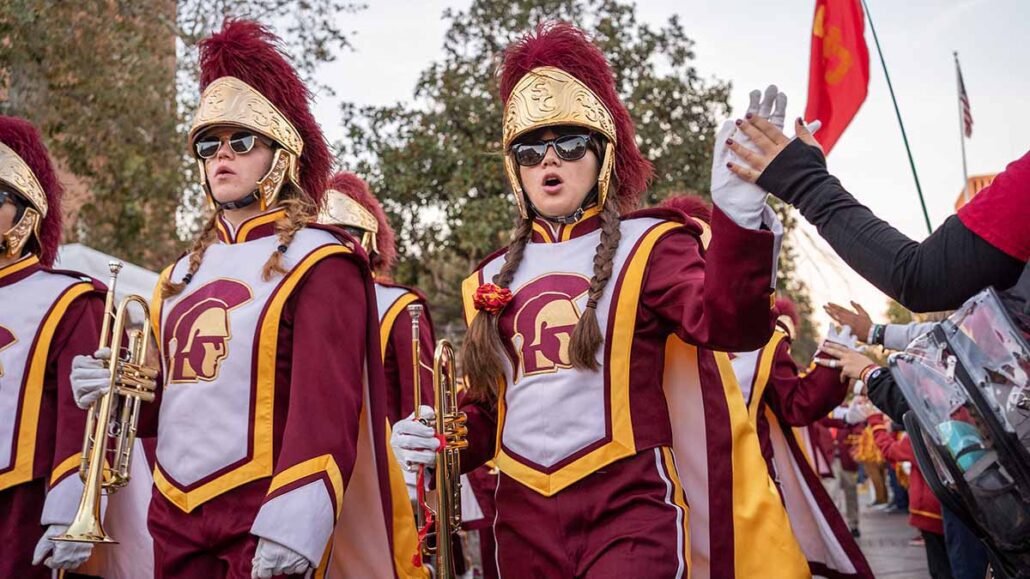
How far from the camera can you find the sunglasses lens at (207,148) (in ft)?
13.4

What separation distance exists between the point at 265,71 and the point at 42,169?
1.56 metres

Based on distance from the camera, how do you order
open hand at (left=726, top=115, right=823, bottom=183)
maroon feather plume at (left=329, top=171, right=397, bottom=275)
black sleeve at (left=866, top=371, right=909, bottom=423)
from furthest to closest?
maroon feather plume at (left=329, top=171, right=397, bottom=275)
black sleeve at (left=866, top=371, right=909, bottom=423)
open hand at (left=726, top=115, right=823, bottom=183)

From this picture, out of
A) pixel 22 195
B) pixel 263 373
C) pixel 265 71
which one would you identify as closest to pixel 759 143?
pixel 263 373

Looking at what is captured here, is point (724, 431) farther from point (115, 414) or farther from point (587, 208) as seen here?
point (115, 414)

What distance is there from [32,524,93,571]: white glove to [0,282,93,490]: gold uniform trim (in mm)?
362

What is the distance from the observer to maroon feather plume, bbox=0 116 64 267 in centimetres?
504

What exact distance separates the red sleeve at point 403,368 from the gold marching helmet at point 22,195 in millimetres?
1888

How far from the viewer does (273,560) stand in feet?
10.7

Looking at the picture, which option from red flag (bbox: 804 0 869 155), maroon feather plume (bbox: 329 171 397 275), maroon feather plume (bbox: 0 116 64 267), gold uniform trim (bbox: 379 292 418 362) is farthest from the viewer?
red flag (bbox: 804 0 869 155)

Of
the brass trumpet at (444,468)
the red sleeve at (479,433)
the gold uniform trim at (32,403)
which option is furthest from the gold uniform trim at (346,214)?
the brass trumpet at (444,468)

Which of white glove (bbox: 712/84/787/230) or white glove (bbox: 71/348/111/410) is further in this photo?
white glove (bbox: 71/348/111/410)

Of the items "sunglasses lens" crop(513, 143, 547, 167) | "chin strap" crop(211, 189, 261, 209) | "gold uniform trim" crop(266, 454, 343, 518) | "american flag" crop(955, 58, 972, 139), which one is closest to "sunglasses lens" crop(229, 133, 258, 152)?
"chin strap" crop(211, 189, 261, 209)

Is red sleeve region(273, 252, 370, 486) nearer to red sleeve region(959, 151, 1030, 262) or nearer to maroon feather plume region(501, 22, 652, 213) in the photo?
maroon feather plume region(501, 22, 652, 213)

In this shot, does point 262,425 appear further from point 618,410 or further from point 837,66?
point 837,66
